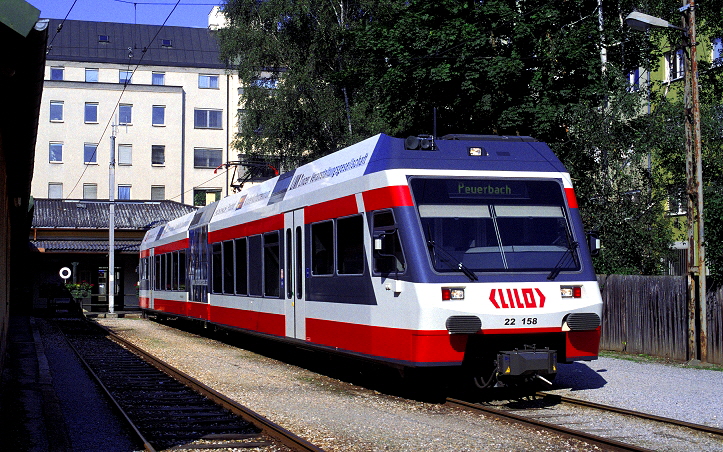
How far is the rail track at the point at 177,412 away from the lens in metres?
8.90

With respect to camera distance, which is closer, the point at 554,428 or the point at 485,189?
the point at 554,428

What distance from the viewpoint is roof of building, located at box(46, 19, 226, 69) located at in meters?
70.8

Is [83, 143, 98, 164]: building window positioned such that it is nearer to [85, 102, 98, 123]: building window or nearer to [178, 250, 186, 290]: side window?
[85, 102, 98, 123]: building window

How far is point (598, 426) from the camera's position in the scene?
31.7ft

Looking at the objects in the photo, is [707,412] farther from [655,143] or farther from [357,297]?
[655,143]

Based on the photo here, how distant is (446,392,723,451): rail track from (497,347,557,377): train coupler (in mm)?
432

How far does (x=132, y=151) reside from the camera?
6819 cm

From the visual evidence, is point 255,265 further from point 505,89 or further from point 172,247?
point 172,247

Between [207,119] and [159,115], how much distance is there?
3727 mm

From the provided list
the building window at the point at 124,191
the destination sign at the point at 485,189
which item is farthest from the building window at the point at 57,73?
the destination sign at the point at 485,189

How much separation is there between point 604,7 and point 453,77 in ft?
18.0

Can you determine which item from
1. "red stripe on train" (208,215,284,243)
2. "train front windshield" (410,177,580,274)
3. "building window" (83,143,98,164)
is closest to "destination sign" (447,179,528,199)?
"train front windshield" (410,177,580,274)

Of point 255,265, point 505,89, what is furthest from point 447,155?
point 505,89

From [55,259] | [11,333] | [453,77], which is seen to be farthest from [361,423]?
[55,259]
